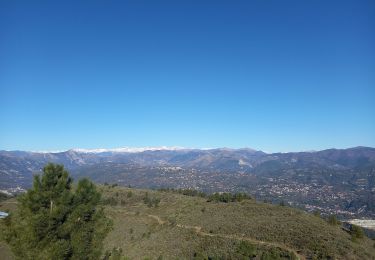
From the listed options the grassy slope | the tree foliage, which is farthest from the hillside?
the tree foliage

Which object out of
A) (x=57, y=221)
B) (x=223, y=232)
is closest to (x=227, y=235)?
(x=223, y=232)

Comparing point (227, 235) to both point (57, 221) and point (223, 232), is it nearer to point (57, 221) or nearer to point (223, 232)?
point (223, 232)

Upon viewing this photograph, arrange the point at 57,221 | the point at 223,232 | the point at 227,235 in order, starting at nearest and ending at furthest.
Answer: the point at 57,221 < the point at 227,235 < the point at 223,232

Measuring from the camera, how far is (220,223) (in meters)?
71.5

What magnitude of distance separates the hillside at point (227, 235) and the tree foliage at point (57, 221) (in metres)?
23.8

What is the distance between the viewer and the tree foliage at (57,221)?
→ 3033 cm

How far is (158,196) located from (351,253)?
8789 cm

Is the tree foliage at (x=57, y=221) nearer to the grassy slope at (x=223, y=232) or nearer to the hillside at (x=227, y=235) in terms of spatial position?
the hillside at (x=227, y=235)

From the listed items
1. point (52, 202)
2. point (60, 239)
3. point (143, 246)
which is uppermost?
point (52, 202)

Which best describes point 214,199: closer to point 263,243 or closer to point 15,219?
point 263,243

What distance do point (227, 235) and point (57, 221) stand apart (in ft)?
124

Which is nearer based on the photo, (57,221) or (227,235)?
(57,221)

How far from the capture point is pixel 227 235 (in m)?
62.7

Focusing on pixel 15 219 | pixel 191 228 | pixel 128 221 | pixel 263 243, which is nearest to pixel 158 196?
pixel 128 221
